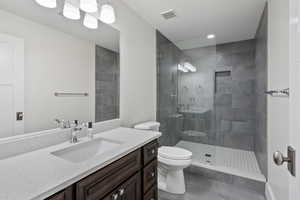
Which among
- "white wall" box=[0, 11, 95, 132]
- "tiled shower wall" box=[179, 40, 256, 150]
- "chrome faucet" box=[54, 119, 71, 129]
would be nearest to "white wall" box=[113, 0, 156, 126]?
"white wall" box=[0, 11, 95, 132]

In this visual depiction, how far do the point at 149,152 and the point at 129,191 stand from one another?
34cm

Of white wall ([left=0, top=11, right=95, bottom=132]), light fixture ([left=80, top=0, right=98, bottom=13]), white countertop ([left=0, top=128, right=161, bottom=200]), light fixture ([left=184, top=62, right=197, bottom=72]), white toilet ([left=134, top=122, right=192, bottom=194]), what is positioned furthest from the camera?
light fixture ([left=184, top=62, right=197, bottom=72])

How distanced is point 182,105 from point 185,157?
1.50 meters

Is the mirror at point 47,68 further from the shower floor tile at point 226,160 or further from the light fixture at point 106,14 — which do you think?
the shower floor tile at point 226,160

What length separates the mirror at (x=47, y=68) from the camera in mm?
923

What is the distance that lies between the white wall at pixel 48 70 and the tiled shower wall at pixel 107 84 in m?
0.16

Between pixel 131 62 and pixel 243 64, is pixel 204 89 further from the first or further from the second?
pixel 131 62

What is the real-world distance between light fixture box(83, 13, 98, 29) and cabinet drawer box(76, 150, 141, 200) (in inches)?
49.5

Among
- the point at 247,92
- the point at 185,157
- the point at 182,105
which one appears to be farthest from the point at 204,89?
the point at 185,157

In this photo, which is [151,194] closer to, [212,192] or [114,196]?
[114,196]

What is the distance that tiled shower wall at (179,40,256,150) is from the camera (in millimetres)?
2955

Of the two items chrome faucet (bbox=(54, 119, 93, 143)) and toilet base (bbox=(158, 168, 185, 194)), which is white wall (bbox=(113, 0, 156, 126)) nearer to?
chrome faucet (bbox=(54, 119, 93, 143))

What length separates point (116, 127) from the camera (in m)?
1.70

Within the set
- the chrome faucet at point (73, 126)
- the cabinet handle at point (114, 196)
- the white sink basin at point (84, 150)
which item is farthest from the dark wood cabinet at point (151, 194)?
the chrome faucet at point (73, 126)
